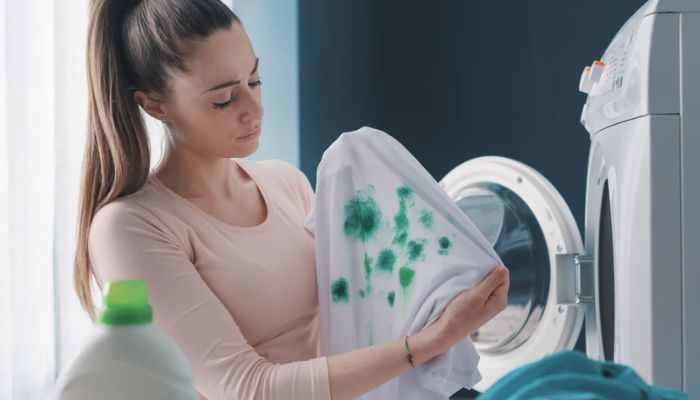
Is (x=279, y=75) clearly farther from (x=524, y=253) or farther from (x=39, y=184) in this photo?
(x=524, y=253)

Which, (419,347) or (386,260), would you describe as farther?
(386,260)

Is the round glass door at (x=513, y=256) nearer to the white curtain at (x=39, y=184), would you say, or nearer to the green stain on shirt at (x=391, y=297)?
the green stain on shirt at (x=391, y=297)

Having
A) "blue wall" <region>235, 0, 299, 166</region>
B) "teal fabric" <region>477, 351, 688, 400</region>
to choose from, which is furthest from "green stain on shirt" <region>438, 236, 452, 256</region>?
"blue wall" <region>235, 0, 299, 166</region>

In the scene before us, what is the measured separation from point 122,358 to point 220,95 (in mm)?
715

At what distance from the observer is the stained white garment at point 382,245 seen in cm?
121

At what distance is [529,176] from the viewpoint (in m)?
1.82

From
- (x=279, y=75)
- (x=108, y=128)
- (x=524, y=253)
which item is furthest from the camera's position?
(x=279, y=75)

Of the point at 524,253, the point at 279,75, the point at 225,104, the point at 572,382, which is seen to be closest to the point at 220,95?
the point at 225,104

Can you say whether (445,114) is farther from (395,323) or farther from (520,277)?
(395,323)

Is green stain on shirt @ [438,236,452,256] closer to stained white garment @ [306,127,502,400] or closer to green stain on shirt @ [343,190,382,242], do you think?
stained white garment @ [306,127,502,400]

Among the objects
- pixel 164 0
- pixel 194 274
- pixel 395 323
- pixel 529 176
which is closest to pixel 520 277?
pixel 529 176

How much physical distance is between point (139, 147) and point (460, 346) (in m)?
0.57

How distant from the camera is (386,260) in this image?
4.17ft

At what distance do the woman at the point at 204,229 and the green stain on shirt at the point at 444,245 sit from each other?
0.08 meters
